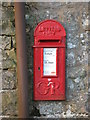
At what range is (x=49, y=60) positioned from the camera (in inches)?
111

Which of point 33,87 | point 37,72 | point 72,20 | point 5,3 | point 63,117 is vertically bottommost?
point 63,117

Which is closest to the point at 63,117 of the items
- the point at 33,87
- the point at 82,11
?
the point at 33,87

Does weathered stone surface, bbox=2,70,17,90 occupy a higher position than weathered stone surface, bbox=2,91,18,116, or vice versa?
weathered stone surface, bbox=2,70,17,90

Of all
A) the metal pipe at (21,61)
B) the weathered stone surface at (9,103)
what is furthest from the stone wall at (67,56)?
the metal pipe at (21,61)

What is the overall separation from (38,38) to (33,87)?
0.56m

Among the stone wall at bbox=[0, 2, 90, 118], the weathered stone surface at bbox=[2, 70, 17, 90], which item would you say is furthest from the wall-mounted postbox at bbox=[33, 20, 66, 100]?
Answer: the weathered stone surface at bbox=[2, 70, 17, 90]

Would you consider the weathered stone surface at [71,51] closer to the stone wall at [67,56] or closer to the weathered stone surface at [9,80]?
the stone wall at [67,56]

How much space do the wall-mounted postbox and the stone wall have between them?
0.08 m

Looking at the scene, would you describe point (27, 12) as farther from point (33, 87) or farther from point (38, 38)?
point (33, 87)

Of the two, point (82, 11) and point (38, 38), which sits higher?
point (82, 11)

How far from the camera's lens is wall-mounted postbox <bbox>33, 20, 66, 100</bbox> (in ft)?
9.17

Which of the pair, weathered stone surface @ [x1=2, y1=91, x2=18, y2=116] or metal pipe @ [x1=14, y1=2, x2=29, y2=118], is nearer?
metal pipe @ [x1=14, y1=2, x2=29, y2=118]

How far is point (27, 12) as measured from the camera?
288 centimetres

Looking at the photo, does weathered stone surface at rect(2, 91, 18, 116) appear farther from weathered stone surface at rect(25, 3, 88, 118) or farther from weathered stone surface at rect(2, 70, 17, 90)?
weathered stone surface at rect(25, 3, 88, 118)
